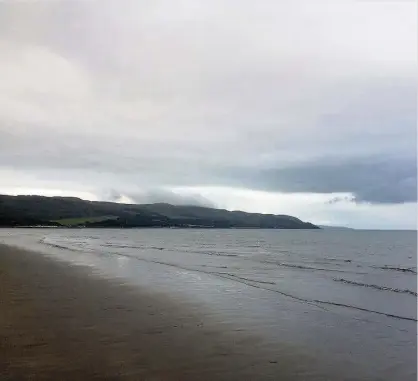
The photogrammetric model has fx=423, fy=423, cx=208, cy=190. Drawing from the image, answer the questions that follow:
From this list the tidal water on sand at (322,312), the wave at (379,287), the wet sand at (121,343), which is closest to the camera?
the wet sand at (121,343)

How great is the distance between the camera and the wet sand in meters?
8.42

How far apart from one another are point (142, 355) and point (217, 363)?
1.68 meters

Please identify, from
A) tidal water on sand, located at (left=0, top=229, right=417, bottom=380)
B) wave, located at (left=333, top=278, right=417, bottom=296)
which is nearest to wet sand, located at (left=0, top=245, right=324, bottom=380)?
tidal water on sand, located at (left=0, top=229, right=417, bottom=380)

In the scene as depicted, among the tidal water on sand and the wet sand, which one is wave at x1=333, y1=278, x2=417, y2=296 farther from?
the wet sand

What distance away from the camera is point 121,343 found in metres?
10.3

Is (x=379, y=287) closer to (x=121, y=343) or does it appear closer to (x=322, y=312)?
(x=322, y=312)

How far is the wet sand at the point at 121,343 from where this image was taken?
8422 mm

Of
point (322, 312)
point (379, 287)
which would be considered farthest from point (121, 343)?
point (379, 287)

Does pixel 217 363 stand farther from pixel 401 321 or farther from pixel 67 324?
pixel 401 321

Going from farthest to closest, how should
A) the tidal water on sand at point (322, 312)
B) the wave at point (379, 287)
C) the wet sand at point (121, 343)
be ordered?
1. the wave at point (379, 287)
2. the tidal water on sand at point (322, 312)
3. the wet sand at point (121, 343)

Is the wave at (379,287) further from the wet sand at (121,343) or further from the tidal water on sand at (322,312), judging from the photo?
the wet sand at (121,343)

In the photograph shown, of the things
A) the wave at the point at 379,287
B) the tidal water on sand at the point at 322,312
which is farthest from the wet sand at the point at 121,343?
the wave at the point at 379,287

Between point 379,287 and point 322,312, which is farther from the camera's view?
point 379,287

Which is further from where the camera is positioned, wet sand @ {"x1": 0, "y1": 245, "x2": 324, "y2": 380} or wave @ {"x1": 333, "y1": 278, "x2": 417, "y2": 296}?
wave @ {"x1": 333, "y1": 278, "x2": 417, "y2": 296}
